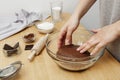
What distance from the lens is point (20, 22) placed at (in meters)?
1.37

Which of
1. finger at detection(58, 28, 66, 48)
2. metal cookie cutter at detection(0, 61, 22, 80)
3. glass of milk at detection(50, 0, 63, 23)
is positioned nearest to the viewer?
metal cookie cutter at detection(0, 61, 22, 80)

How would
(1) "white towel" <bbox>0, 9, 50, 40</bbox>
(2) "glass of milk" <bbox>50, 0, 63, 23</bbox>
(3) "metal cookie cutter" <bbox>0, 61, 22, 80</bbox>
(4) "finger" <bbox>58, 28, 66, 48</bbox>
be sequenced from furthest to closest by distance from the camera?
1. (2) "glass of milk" <bbox>50, 0, 63, 23</bbox>
2. (1) "white towel" <bbox>0, 9, 50, 40</bbox>
3. (4) "finger" <bbox>58, 28, 66, 48</bbox>
4. (3) "metal cookie cutter" <bbox>0, 61, 22, 80</bbox>

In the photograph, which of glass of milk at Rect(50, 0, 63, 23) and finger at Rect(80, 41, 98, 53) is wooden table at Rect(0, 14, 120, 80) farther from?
glass of milk at Rect(50, 0, 63, 23)

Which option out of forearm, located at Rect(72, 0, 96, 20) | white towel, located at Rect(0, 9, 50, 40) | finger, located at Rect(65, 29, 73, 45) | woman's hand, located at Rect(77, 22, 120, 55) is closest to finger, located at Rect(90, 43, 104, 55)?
woman's hand, located at Rect(77, 22, 120, 55)

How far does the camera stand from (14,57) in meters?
1.01

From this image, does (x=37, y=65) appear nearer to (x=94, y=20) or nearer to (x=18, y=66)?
(x=18, y=66)

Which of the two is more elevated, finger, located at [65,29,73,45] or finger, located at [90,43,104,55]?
finger, located at [90,43,104,55]

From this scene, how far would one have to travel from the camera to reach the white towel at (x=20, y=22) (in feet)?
4.11

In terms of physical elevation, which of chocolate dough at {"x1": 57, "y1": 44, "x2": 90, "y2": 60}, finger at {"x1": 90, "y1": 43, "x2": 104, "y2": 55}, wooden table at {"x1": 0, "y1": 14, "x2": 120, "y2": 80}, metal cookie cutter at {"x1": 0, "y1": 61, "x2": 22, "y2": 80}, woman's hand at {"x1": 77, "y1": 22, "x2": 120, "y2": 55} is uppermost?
woman's hand at {"x1": 77, "y1": 22, "x2": 120, "y2": 55}

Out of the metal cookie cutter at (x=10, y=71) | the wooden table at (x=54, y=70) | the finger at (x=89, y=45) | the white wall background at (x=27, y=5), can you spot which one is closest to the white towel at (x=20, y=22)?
the white wall background at (x=27, y=5)

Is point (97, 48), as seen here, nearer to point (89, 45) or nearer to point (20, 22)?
point (89, 45)

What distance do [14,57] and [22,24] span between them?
0.38 m

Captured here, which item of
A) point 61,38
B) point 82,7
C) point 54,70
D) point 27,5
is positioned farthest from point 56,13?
point 54,70

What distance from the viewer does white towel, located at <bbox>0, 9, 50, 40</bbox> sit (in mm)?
1252
